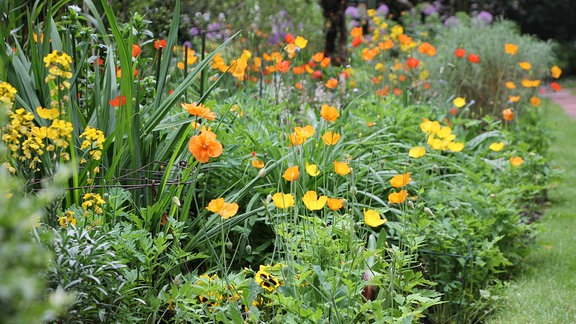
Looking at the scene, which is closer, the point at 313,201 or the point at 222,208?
the point at 222,208

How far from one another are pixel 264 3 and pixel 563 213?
19.5 feet

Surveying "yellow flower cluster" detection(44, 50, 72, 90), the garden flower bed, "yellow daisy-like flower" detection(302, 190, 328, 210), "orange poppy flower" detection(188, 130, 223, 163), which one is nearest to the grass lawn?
the garden flower bed

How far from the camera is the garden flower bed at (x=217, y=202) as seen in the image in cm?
213

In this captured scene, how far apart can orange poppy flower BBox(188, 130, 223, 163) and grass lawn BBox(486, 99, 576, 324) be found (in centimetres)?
161

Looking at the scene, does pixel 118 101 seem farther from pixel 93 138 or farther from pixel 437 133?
pixel 437 133

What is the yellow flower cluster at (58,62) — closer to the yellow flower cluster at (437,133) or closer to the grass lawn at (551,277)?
the yellow flower cluster at (437,133)

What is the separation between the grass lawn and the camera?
125 inches

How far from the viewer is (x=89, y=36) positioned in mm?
3137

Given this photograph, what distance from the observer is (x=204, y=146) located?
221 centimetres

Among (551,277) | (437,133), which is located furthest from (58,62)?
(551,277)

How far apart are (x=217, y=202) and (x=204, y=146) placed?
0.61ft

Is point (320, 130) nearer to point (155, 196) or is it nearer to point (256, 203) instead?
point (256, 203)

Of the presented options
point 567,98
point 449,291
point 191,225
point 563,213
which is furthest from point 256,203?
point 567,98

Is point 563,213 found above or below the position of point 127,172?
below
